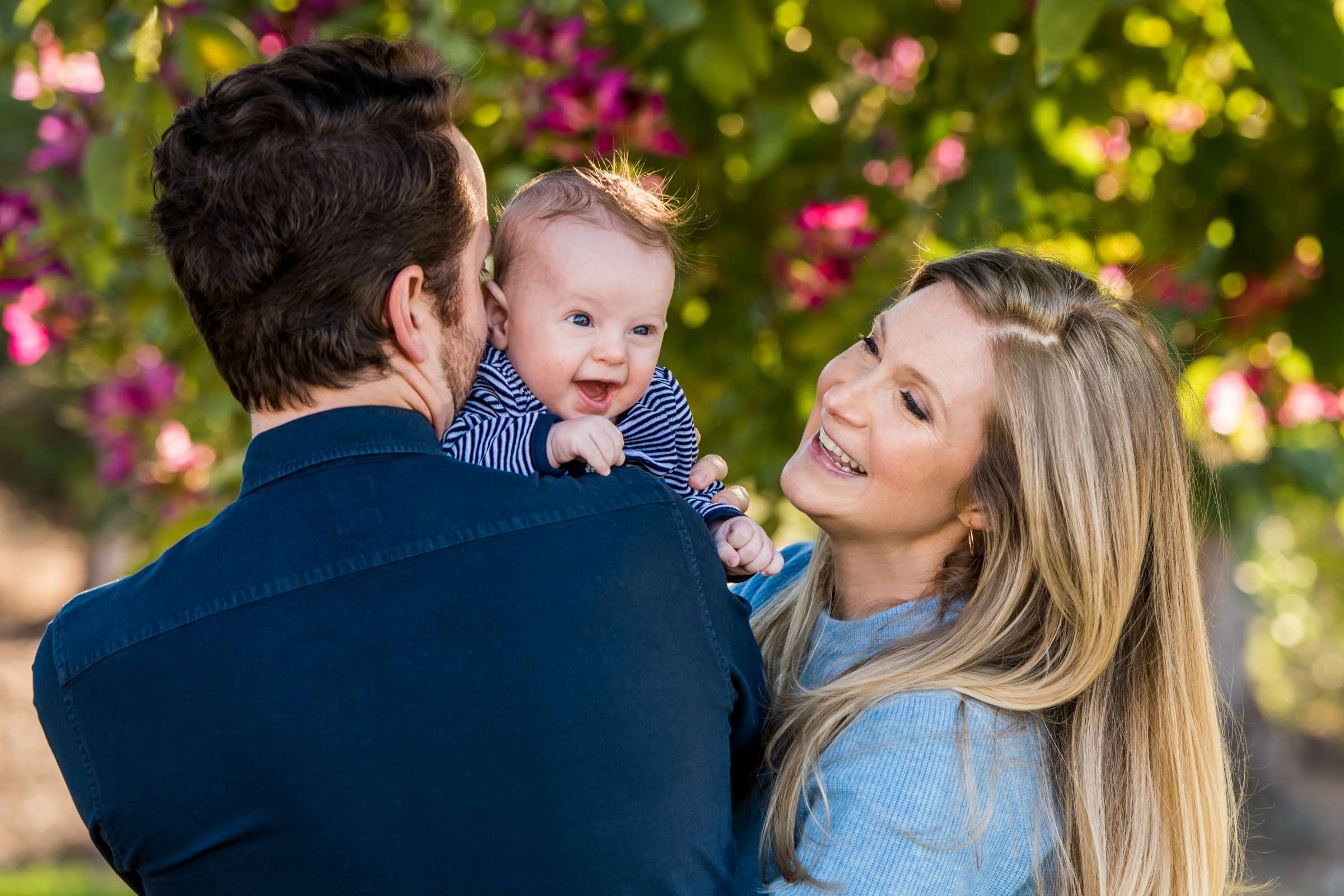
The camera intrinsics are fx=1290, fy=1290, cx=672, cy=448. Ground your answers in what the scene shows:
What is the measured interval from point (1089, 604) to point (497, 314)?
935mm

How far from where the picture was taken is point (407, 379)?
60.0 inches

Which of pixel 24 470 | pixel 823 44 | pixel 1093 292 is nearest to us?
pixel 1093 292

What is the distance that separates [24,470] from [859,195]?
12345 mm

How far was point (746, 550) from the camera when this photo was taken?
172 centimetres

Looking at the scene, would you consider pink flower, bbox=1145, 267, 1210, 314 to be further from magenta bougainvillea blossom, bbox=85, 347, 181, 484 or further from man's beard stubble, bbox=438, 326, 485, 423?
magenta bougainvillea blossom, bbox=85, 347, 181, 484

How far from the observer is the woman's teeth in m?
1.86

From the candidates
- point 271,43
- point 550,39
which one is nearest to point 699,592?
point 550,39

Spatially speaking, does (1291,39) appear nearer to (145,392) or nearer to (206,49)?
(206,49)

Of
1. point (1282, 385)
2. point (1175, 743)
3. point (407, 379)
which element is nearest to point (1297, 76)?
point (1175, 743)

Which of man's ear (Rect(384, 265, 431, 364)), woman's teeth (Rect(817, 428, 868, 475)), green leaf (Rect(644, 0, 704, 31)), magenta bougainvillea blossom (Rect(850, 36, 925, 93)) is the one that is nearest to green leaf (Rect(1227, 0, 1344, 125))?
woman's teeth (Rect(817, 428, 868, 475))

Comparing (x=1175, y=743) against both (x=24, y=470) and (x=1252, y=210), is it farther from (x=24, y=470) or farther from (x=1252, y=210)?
(x=24, y=470)

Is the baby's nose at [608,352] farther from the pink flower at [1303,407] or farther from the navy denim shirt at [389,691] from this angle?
the pink flower at [1303,407]

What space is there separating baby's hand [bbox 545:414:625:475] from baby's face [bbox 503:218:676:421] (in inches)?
6.8

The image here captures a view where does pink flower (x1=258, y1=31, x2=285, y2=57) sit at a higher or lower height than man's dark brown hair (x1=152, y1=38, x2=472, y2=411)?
higher
